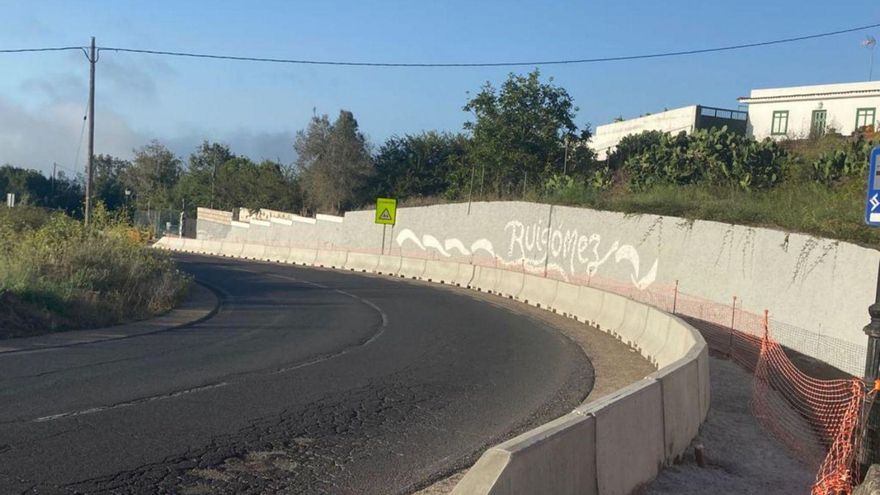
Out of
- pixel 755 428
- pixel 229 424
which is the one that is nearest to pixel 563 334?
pixel 755 428

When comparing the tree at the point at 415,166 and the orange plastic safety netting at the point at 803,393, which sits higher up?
the tree at the point at 415,166

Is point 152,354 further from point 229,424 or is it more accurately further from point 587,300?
point 587,300

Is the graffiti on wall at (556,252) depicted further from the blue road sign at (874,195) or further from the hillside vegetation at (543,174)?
the blue road sign at (874,195)

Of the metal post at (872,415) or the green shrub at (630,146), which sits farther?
the green shrub at (630,146)

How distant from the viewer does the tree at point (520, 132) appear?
4581 cm

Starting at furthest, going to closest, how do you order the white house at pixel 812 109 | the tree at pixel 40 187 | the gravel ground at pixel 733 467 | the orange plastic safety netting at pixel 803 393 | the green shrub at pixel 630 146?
the tree at pixel 40 187
the white house at pixel 812 109
the green shrub at pixel 630 146
the orange plastic safety netting at pixel 803 393
the gravel ground at pixel 733 467

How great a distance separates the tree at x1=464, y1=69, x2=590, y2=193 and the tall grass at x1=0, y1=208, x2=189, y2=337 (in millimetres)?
24705

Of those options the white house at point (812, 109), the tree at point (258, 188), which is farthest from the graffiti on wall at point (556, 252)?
the tree at point (258, 188)

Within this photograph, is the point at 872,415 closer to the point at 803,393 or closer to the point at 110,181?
the point at 803,393

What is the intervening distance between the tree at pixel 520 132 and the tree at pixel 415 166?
12050mm

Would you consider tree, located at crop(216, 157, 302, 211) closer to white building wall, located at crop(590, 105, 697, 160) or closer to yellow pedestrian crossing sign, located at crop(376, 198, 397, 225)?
yellow pedestrian crossing sign, located at crop(376, 198, 397, 225)

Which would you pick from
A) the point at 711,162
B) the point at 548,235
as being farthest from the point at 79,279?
the point at 711,162

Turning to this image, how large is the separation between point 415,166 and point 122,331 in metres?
46.7

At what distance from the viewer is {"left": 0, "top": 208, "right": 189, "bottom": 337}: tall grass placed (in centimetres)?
1478
